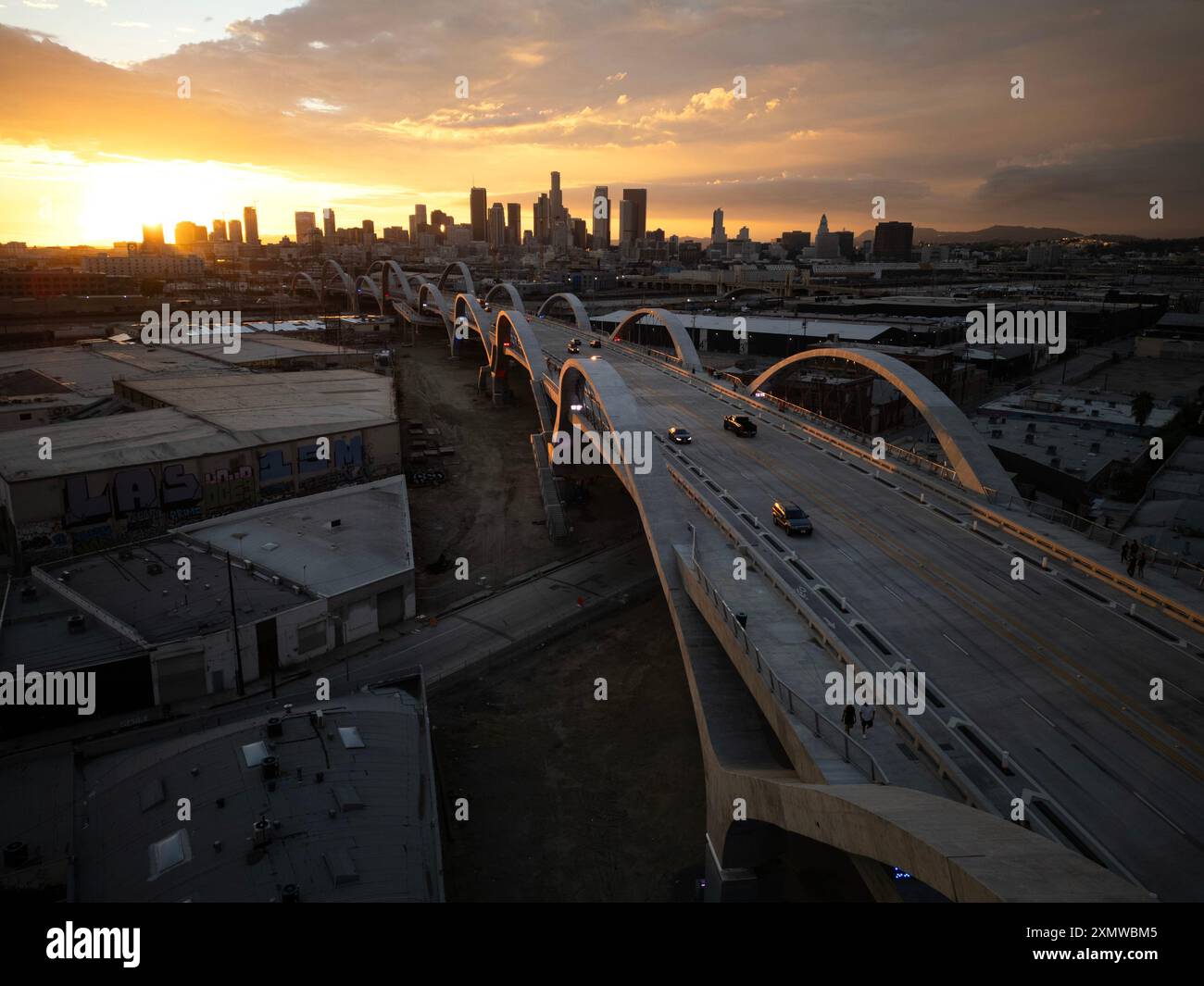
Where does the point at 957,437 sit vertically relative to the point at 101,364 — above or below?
below

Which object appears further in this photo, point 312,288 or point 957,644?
point 312,288

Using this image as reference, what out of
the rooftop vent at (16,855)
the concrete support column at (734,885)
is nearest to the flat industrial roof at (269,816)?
the rooftop vent at (16,855)

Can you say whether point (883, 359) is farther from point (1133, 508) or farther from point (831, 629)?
point (831, 629)

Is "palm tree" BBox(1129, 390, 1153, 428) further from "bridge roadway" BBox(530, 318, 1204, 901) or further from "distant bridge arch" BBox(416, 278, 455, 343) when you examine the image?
"distant bridge arch" BBox(416, 278, 455, 343)

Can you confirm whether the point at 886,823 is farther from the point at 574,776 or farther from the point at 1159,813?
the point at 574,776

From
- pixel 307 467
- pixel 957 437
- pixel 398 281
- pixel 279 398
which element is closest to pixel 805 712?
pixel 957 437

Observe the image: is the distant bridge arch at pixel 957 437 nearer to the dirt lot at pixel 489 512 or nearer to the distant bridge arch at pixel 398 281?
the dirt lot at pixel 489 512
